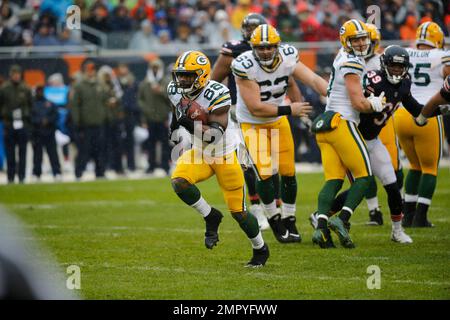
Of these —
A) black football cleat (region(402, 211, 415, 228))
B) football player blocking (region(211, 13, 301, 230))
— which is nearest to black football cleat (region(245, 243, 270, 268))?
football player blocking (region(211, 13, 301, 230))

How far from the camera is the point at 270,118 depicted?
25.0 ft

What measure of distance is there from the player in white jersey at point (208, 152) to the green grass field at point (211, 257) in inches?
13.0

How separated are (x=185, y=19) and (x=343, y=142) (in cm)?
1146

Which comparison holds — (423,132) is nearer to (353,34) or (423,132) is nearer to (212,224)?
(353,34)

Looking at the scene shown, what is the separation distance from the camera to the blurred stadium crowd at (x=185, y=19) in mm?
16594

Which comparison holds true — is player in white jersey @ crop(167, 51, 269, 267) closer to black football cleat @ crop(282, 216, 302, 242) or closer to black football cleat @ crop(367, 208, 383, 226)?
black football cleat @ crop(282, 216, 302, 242)

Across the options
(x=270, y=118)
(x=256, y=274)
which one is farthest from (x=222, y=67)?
(x=256, y=274)

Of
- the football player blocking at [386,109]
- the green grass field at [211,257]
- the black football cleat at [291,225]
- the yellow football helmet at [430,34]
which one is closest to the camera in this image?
the green grass field at [211,257]

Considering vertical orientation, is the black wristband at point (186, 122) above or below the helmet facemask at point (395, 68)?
below

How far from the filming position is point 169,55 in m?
15.9

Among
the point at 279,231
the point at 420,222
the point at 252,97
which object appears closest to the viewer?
the point at 252,97

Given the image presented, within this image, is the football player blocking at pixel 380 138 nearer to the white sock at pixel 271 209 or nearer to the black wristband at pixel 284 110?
the white sock at pixel 271 209

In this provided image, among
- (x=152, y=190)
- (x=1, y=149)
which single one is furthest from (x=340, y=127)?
(x=1, y=149)

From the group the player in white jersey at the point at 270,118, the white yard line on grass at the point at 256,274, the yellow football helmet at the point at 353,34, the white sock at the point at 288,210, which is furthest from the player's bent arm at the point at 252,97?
the white yard line on grass at the point at 256,274
